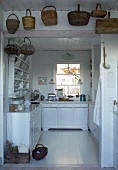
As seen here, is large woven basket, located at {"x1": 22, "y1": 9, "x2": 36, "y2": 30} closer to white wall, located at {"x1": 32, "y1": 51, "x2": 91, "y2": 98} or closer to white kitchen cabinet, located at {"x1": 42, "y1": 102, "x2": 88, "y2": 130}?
white kitchen cabinet, located at {"x1": 42, "y1": 102, "x2": 88, "y2": 130}

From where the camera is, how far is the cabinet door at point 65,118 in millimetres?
6895

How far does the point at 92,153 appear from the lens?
4.47 metres

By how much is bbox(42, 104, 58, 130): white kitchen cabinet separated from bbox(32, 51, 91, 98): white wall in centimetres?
87

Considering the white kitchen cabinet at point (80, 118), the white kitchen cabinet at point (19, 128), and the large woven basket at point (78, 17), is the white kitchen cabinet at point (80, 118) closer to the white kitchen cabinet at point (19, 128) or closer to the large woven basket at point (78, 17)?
the white kitchen cabinet at point (19, 128)

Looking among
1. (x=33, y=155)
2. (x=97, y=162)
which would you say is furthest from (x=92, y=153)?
(x=33, y=155)

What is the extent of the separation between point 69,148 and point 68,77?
3458mm

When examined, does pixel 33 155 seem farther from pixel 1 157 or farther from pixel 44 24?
pixel 44 24

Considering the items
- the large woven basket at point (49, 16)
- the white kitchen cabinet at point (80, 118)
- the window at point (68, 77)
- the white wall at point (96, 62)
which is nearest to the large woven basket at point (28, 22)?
the large woven basket at point (49, 16)

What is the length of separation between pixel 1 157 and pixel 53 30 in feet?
7.87

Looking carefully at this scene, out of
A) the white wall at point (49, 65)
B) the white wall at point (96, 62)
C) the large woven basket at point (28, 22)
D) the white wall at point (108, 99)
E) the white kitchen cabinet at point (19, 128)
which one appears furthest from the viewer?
the white wall at point (49, 65)

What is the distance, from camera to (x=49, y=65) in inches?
305

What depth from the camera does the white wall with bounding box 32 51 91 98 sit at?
7.67 meters

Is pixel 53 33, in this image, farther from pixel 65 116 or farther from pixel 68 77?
pixel 68 77

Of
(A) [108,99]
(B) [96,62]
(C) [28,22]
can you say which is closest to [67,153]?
(A) [108,99]
